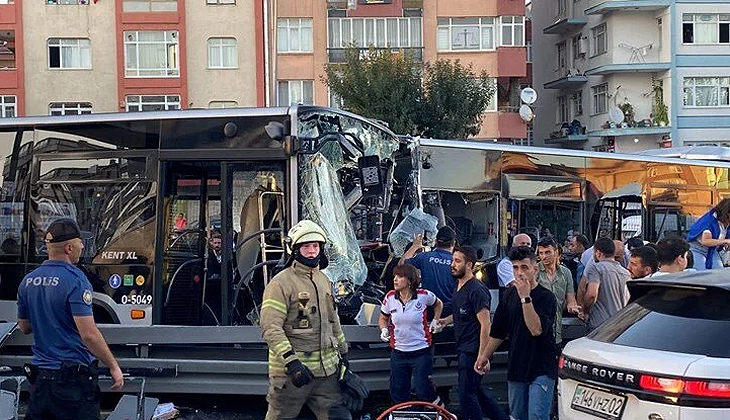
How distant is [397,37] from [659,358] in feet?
113

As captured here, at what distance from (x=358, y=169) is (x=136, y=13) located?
29830 mm

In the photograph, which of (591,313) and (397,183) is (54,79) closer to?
(397,183)

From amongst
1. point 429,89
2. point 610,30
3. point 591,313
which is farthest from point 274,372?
point 610,30

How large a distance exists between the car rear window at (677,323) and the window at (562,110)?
131 feet

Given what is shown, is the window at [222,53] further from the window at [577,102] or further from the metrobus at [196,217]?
the metrobus at [196,217]

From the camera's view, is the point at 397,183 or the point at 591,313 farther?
the point at 397,183

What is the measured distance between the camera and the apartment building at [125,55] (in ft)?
121

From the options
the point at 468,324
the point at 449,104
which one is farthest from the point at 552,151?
the point at 449,104

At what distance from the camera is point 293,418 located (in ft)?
20.0

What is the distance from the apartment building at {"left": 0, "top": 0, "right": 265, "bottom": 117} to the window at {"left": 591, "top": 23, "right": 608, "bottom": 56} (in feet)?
49.1

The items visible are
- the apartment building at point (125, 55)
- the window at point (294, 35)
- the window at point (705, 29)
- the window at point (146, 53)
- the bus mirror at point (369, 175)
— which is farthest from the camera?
the window at point (705, 29)

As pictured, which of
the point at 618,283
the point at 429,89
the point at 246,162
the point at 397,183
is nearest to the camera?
A: the point at 618,283

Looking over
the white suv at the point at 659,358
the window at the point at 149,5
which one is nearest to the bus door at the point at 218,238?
the white suv at the point at 659,358

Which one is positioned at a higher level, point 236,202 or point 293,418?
point 236,202
